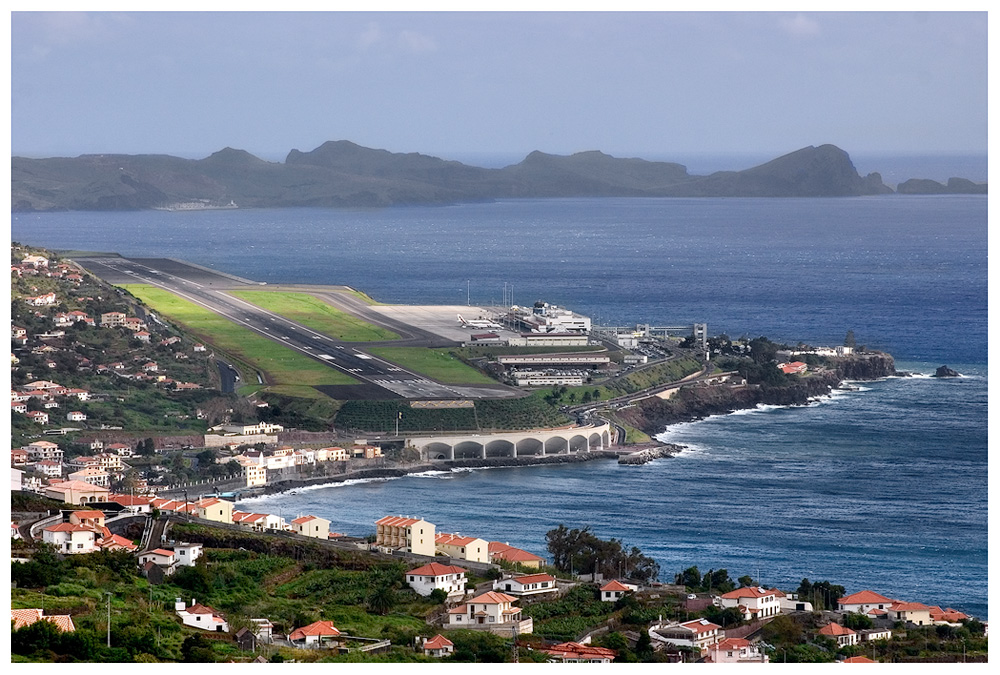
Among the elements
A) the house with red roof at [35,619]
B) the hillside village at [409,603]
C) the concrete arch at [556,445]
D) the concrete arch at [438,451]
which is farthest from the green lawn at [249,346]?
the house with red roof at [35,619]

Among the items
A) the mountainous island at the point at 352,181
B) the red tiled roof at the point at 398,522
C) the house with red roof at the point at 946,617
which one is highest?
the mountainous island at the point at 352,181

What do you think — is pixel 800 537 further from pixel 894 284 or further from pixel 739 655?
pixel 894 284

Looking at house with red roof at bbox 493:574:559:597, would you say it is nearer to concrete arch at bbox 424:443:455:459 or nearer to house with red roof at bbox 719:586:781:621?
house with red roof at bbox 719:586:781:621

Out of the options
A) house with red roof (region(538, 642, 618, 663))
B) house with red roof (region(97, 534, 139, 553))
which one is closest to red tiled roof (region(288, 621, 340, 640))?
house with red roof (region(538, 642, 618, 663))

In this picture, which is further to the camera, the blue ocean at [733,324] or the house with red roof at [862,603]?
the blue ocean at [733,324]

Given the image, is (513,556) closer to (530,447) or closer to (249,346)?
(530,447)

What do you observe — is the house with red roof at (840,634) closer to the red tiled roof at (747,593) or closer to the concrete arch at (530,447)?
the red tiled roof at (747,593)

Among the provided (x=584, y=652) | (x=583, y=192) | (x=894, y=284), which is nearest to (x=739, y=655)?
(x=584, y=652)
